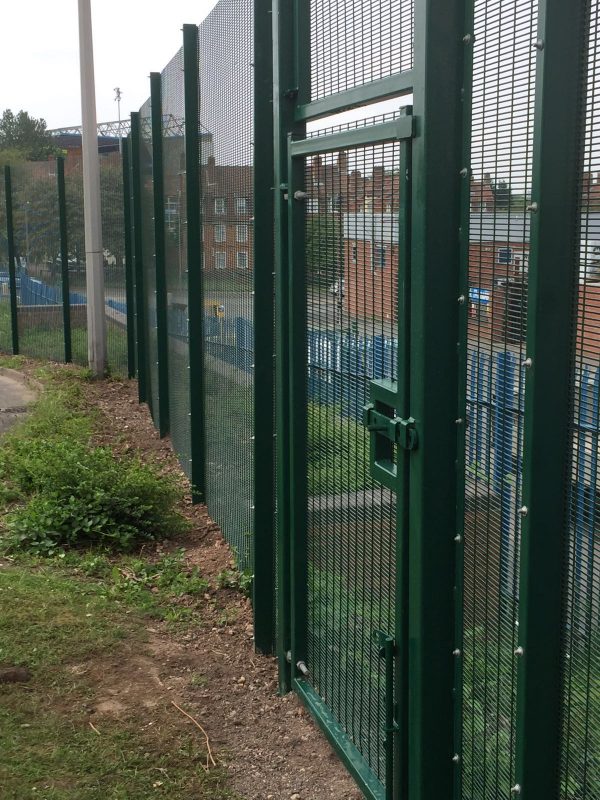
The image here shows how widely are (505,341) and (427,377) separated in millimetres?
307

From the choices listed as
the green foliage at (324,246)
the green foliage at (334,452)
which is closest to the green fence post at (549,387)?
the green foliage at (334,452)

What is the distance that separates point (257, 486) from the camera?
4316mm

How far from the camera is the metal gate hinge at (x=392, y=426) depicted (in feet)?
8.21

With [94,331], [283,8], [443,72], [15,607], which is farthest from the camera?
[94,331]

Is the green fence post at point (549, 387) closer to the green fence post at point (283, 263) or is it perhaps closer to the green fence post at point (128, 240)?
the green fence post at point (283, 263)

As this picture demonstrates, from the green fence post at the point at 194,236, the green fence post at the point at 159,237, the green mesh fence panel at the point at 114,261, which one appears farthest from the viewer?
the green mesh fence panel at the point at 114,261

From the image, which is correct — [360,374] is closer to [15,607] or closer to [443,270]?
[443,270]

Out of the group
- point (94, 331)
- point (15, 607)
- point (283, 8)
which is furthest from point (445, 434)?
point (94, 331)

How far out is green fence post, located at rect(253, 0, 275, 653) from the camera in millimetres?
4188

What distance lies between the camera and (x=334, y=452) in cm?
336

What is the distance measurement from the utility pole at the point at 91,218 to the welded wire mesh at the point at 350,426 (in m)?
8.88

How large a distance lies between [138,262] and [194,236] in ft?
13.2

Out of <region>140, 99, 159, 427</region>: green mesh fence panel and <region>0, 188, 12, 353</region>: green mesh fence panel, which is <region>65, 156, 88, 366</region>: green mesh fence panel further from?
<region>140, 99, 159, 427</region>: green mesh fence panel

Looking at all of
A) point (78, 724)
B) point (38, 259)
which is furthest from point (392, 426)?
point (38, 259)
